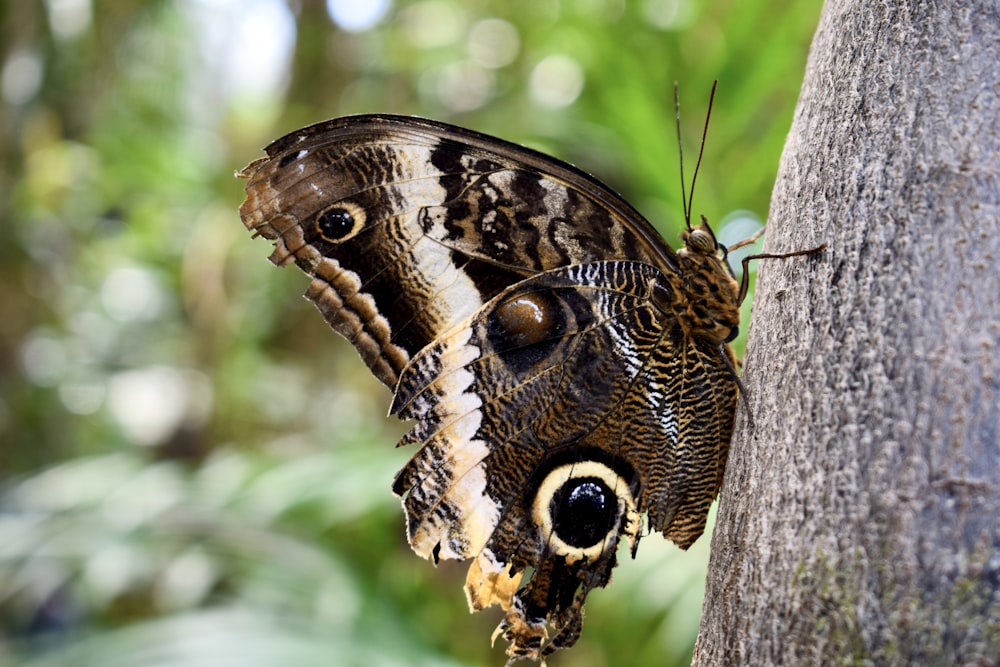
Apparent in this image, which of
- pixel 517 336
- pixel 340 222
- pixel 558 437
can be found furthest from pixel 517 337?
pixel 340 222

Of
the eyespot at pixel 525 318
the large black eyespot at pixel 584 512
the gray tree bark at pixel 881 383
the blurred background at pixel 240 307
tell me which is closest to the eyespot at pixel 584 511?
the large black eyespot at pixel 584 512

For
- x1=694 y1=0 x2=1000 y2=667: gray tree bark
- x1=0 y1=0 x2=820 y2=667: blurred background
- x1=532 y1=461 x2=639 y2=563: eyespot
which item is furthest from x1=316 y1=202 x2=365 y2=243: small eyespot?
x1=0 y1=0 x2=820 y2=667: blurred background

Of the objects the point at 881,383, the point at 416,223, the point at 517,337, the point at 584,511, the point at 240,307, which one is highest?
the point at 240,307

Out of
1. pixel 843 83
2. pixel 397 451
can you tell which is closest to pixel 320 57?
pixel 397 451

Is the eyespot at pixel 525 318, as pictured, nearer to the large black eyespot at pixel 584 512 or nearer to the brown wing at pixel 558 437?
the brown wing at pixel 558 437

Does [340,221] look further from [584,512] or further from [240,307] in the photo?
[240,307]
